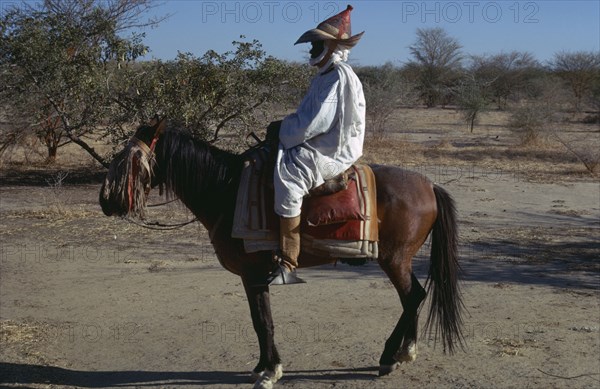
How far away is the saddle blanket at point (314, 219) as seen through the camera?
436 centimetres

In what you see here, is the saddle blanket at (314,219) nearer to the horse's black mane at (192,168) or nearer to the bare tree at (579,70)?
the horse's black mane at (192,168)

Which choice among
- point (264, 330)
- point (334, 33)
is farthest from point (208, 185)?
point (334, 33)

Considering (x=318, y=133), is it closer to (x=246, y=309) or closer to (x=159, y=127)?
(x=159, y=127)

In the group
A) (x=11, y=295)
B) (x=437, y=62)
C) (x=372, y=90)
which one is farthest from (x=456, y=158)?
(x=437, y=62)

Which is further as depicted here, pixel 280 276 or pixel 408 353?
pixel 408 353

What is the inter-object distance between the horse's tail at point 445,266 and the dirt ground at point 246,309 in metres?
0.30

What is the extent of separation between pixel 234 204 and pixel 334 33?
1266 mm

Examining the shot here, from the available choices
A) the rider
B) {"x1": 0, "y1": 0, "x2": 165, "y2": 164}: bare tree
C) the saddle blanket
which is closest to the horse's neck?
the saddle blanket

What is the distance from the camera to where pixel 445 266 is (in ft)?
16.0

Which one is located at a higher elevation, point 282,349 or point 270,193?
point 270,193

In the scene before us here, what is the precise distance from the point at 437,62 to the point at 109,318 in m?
41.1

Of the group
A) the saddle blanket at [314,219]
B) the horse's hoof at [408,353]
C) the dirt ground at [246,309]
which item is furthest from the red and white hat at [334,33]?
the dirt ground at [246,309]

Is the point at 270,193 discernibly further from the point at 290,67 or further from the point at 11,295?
the point at 290,67

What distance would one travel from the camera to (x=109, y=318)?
6023mm
